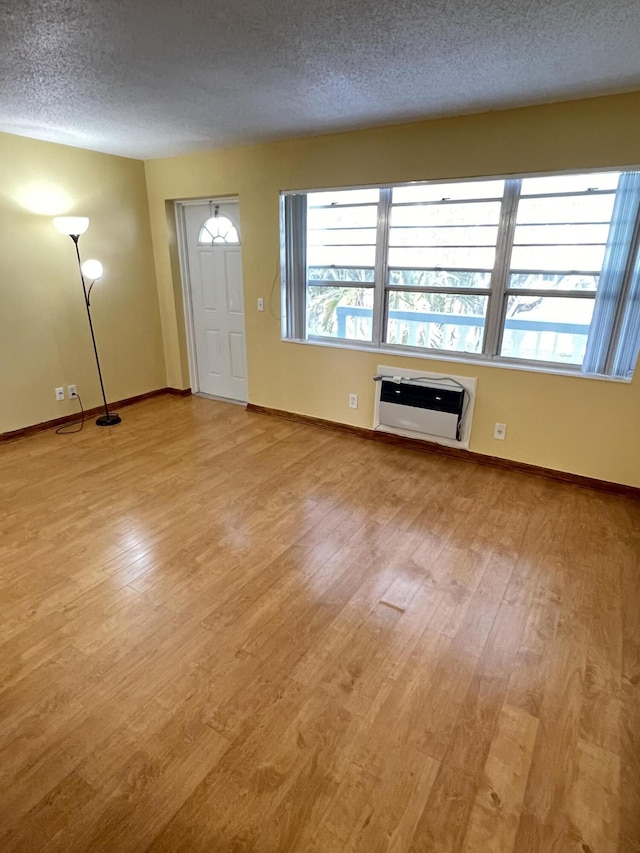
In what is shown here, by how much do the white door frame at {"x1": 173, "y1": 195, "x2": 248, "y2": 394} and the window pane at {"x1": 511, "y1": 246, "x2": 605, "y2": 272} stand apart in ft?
8.52

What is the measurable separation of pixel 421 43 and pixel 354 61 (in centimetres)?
34

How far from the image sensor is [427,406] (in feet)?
11.7

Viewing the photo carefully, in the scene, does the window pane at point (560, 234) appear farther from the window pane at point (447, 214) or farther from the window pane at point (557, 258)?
the window pane at point (447, 214)

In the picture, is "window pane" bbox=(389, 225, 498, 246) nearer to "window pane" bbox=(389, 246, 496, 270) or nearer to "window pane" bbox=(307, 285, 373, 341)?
"window pane" bbox=(389, 246, 496, 270)

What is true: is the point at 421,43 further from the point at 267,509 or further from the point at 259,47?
the point at 267,509

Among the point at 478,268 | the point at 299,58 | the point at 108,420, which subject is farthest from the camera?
the point at 108,420

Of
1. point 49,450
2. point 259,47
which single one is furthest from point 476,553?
point 49,450

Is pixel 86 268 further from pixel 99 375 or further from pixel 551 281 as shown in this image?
pixel 551 281

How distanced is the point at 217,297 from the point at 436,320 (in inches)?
94.4

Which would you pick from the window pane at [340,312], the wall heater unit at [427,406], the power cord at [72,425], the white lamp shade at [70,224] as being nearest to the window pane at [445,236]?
the window pane at [340,312]

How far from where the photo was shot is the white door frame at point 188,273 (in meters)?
4.32

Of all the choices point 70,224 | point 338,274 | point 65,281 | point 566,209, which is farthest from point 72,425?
point 566,209

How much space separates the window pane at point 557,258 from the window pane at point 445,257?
19 cm

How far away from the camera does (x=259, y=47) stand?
1955mm
